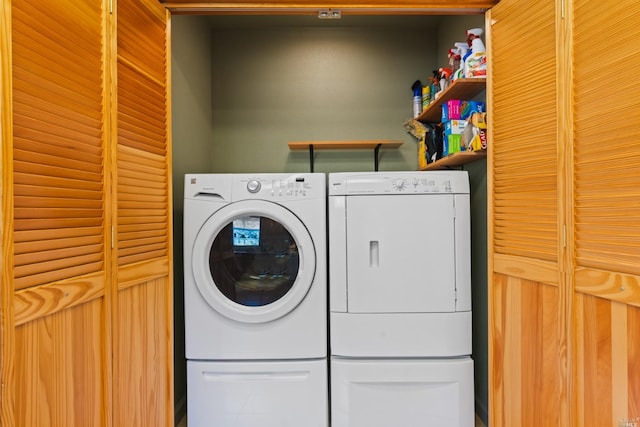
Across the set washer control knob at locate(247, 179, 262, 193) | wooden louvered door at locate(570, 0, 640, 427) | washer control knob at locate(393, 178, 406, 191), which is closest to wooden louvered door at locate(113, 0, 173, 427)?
washer control knob at locate(247, 179, 262, 193)

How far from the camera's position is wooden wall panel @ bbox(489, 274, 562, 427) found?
1.20m

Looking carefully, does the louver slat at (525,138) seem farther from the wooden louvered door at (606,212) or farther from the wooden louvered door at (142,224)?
the wooden louvered door at (142,224)

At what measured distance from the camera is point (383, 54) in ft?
8.57

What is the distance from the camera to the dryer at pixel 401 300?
5.55ft

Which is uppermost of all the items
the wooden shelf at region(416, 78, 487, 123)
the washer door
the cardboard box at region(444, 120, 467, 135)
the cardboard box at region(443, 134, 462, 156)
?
the wooden shelf at region(416, 78, 487, 123)

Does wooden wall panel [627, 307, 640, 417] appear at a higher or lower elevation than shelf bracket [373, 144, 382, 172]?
lower

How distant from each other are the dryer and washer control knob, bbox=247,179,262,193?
1.26 ft

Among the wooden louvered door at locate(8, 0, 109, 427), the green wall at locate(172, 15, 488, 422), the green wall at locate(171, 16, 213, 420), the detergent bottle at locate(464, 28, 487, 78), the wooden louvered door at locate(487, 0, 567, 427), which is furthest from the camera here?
the green wall at locate(172, 15, 488, 422)

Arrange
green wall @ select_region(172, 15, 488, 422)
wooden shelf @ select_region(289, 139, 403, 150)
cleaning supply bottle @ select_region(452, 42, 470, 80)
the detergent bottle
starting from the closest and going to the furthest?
the detergent bottle → cleaning supply bottle @ select_region(452, 42, 470, 80) → wooden shelf @ select_region(289, 139, 403, 150) → green wall @ select_region(172, 15, 488, 422)

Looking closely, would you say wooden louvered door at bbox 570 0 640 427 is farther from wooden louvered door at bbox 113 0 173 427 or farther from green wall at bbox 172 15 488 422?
green wall at bbox 172 15 488 422

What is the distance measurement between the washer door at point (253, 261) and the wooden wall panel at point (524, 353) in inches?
32.1

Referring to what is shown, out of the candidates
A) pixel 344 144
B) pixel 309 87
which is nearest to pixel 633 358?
pixel 344 144

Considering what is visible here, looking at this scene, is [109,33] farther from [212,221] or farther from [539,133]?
[539,133]

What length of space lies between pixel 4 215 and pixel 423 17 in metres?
2.50
